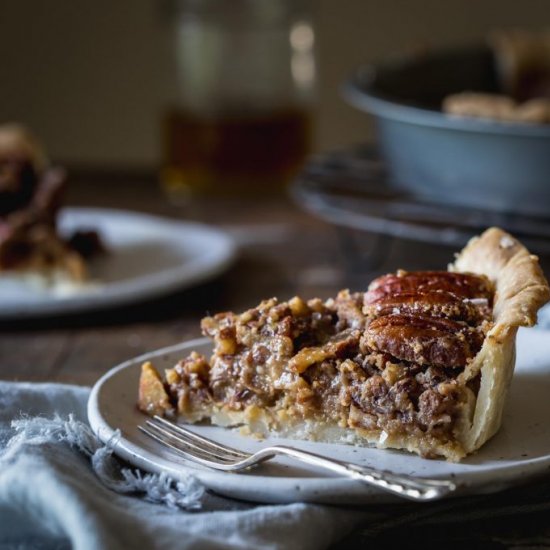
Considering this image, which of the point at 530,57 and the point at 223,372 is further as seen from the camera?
the point at 530,57

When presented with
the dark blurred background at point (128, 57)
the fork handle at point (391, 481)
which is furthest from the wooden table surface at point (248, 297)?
the dark blurred background at point (128, 57)

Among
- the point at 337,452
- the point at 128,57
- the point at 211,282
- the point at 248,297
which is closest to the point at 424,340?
the point at 337,452

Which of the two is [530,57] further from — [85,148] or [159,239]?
[85,148]

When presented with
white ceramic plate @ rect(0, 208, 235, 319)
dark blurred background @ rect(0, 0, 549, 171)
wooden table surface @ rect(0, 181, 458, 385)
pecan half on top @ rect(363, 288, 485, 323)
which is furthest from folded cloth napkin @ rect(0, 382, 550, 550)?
dark blurred background @ rect(0, 0, 549, 171)

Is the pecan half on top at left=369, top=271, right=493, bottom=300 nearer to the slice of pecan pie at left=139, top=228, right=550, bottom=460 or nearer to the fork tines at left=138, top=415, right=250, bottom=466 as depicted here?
the slice of pecan pie at left=139, top=228, right=550, bottom=460

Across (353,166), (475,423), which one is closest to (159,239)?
(353,166)

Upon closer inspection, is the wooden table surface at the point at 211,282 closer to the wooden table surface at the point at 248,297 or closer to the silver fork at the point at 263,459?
the wooden table surface at the point at 248,297

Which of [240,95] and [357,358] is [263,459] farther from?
[240,95]
